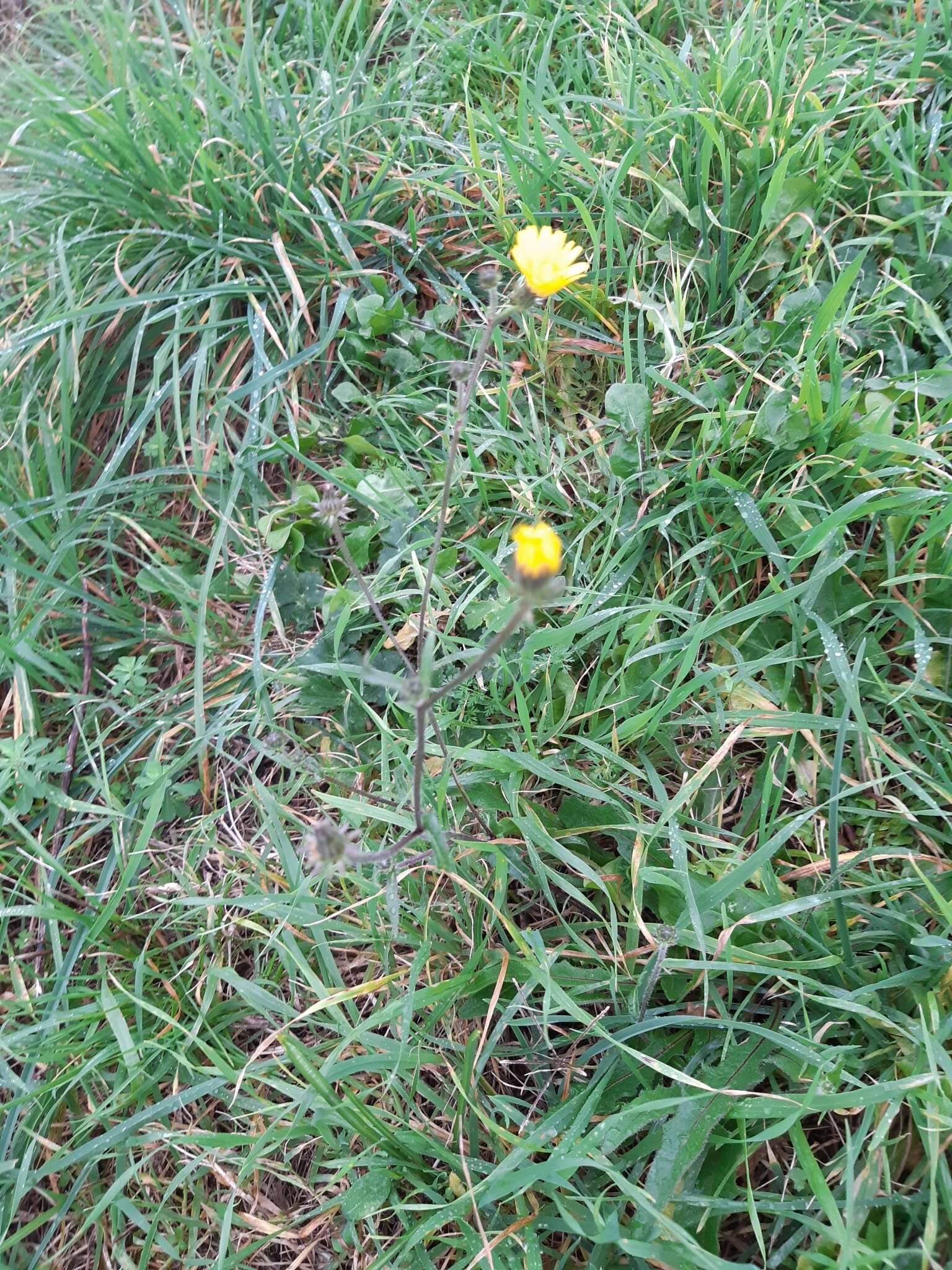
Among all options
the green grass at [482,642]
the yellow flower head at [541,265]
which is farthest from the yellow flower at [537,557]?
the green grass at [482,642]

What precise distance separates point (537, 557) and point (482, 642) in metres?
0.76

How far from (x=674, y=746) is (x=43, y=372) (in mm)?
1896

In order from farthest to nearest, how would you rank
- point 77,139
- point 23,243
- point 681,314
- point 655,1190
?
point 23,243, point 77,139, point 681,314, point 655,1190

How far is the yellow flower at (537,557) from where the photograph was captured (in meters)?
0.83

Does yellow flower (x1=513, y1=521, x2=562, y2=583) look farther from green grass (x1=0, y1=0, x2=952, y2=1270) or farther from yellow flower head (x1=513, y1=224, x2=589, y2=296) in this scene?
green grass (x1=0, y1=0, x2=952, y2=1270)

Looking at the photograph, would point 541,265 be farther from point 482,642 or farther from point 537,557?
point 482,642

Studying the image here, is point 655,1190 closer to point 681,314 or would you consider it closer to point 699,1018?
point 699,1018

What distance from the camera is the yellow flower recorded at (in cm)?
83

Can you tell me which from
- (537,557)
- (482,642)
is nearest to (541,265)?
(537,557)

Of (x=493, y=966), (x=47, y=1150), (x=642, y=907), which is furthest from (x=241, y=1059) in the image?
(x=642, y=907)

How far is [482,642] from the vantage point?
1.60 m

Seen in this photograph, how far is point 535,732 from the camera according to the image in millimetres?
1506

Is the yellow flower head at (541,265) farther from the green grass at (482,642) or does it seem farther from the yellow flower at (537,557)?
the green grass at (482,642)

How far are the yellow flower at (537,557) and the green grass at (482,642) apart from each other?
575 millimetres
